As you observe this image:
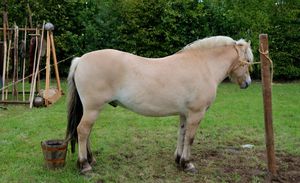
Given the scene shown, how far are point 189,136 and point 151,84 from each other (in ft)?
2.55

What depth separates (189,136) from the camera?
4.67 meters

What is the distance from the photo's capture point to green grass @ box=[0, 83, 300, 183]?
4.51 m

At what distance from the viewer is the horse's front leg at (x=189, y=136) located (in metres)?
4.60

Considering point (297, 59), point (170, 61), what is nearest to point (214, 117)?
point (170, 61)

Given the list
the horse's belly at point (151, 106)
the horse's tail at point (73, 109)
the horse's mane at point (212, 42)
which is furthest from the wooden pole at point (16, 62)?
the horse's mane at point (212, 42)

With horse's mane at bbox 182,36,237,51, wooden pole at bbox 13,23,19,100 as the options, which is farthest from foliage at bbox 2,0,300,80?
horse's mane at bbox 182,36,237,51

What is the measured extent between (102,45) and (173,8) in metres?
2.42

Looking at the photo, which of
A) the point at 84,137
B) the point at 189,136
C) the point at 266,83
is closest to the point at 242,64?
the point at 266,83

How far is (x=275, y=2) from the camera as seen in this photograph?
40.1 ft

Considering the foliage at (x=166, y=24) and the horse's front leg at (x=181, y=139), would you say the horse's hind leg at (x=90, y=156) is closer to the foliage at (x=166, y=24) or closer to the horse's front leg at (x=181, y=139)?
the horse's front leg at (x=181, y=139)

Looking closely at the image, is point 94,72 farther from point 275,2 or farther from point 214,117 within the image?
point 275,2

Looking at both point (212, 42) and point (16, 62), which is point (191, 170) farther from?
point (16, 62)

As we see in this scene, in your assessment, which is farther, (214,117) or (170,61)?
(214,117)

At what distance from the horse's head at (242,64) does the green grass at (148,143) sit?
3.34 feet
